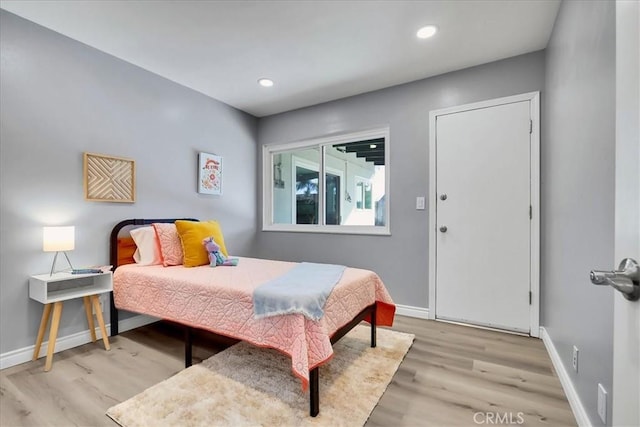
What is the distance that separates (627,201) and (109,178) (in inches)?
128

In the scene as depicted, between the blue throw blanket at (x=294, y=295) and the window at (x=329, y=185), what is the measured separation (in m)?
1.59

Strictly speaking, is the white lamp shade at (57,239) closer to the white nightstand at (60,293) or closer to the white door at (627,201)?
the white nightstand at (60,293)

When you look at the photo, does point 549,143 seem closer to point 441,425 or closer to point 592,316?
point 592,316

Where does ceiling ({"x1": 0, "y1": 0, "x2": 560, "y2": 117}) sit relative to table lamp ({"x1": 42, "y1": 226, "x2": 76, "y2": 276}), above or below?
above

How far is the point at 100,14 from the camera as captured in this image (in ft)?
6.86

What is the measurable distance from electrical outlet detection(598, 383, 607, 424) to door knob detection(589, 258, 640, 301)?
0.90m

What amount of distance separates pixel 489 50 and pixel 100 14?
304cm

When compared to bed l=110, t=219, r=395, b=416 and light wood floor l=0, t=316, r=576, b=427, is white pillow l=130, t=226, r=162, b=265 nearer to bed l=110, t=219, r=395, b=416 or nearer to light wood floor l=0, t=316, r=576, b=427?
bed l=110, t=219, r=395, b=416

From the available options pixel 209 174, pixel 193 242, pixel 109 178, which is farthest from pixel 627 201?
pixel 209 174

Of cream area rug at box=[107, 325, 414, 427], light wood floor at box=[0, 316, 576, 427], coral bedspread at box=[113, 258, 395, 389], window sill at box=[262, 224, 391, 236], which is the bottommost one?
light wood floor at box=[0, 316, 576, 427]

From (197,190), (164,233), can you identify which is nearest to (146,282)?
(164,233)

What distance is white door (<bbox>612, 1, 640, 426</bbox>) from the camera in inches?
23.7

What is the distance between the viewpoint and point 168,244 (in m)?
2.69

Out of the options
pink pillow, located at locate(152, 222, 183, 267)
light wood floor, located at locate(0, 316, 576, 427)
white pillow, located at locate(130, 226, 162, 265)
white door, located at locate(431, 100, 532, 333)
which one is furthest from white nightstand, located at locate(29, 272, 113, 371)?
white door, located at locate(431, 100, 532, 333)
